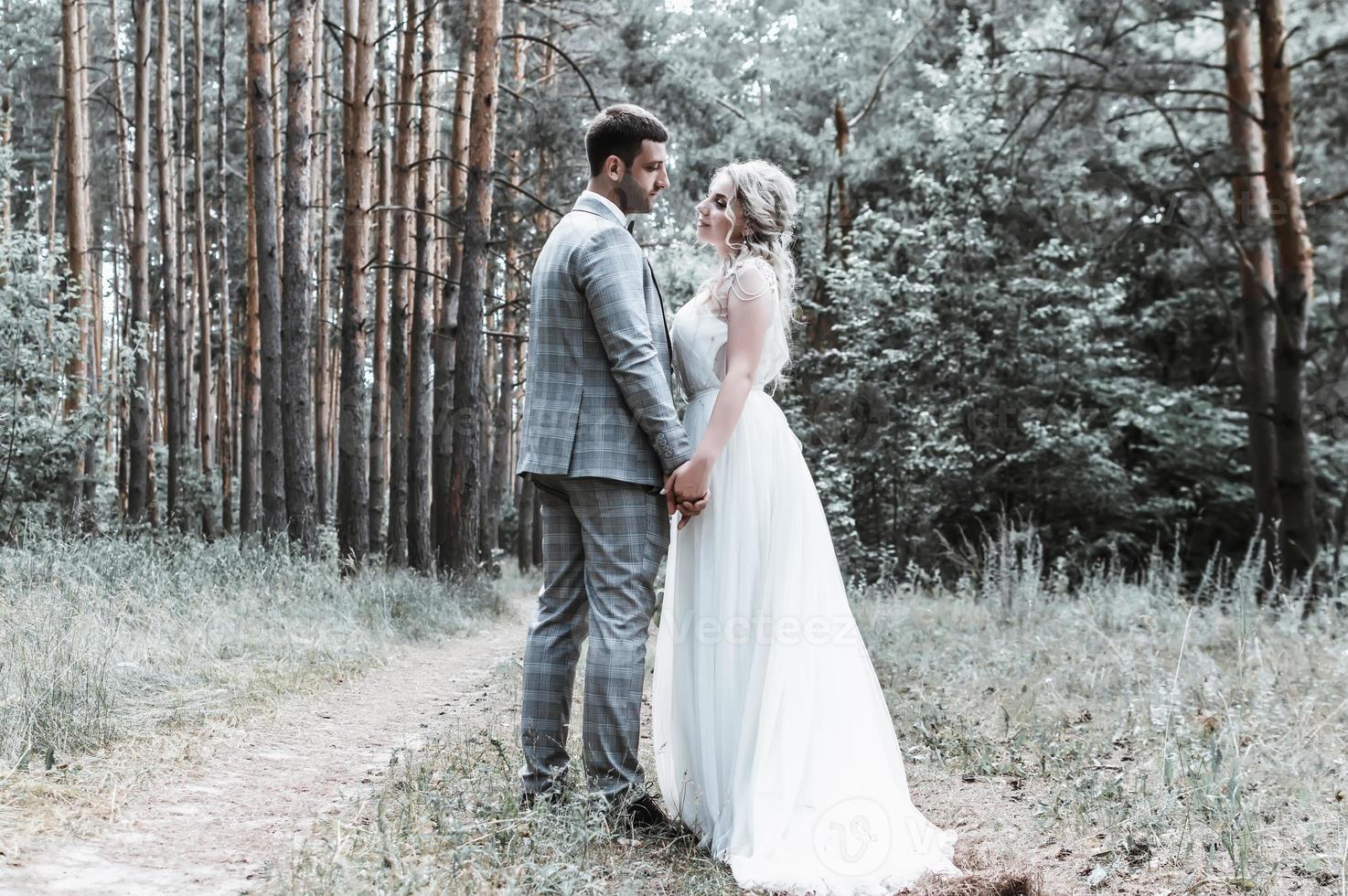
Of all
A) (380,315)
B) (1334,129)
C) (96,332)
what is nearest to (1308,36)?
(1334,129)

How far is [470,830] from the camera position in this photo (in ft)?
9.69

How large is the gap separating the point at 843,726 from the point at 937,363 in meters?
8.70

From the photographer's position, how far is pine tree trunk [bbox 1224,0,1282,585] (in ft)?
31.6

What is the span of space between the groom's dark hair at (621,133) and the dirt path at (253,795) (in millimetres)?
2336

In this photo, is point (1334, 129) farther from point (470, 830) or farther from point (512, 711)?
point (470, 830)

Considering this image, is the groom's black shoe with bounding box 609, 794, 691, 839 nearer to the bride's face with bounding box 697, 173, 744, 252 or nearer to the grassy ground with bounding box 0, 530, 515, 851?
the grassy ground with bounding box 0, 530, 515, 851

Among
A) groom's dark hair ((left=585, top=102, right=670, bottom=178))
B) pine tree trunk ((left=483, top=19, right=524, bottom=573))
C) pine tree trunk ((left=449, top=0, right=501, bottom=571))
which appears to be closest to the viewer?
groom's dark hair ((left=585, top=102, right=670, bottom=178))

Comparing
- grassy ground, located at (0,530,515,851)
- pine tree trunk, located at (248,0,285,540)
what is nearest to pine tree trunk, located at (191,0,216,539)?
pine tree trunk, located at (248,0,285,540)

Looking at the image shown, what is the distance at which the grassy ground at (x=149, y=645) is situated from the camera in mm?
3613

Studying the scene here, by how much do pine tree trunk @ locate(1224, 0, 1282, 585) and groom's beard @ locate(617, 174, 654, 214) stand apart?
785cm

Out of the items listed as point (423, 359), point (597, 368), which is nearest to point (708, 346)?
point (597, 368)

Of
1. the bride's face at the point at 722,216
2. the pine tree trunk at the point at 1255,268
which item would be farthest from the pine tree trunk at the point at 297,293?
the pine tree trunk at the point at 1255,268
